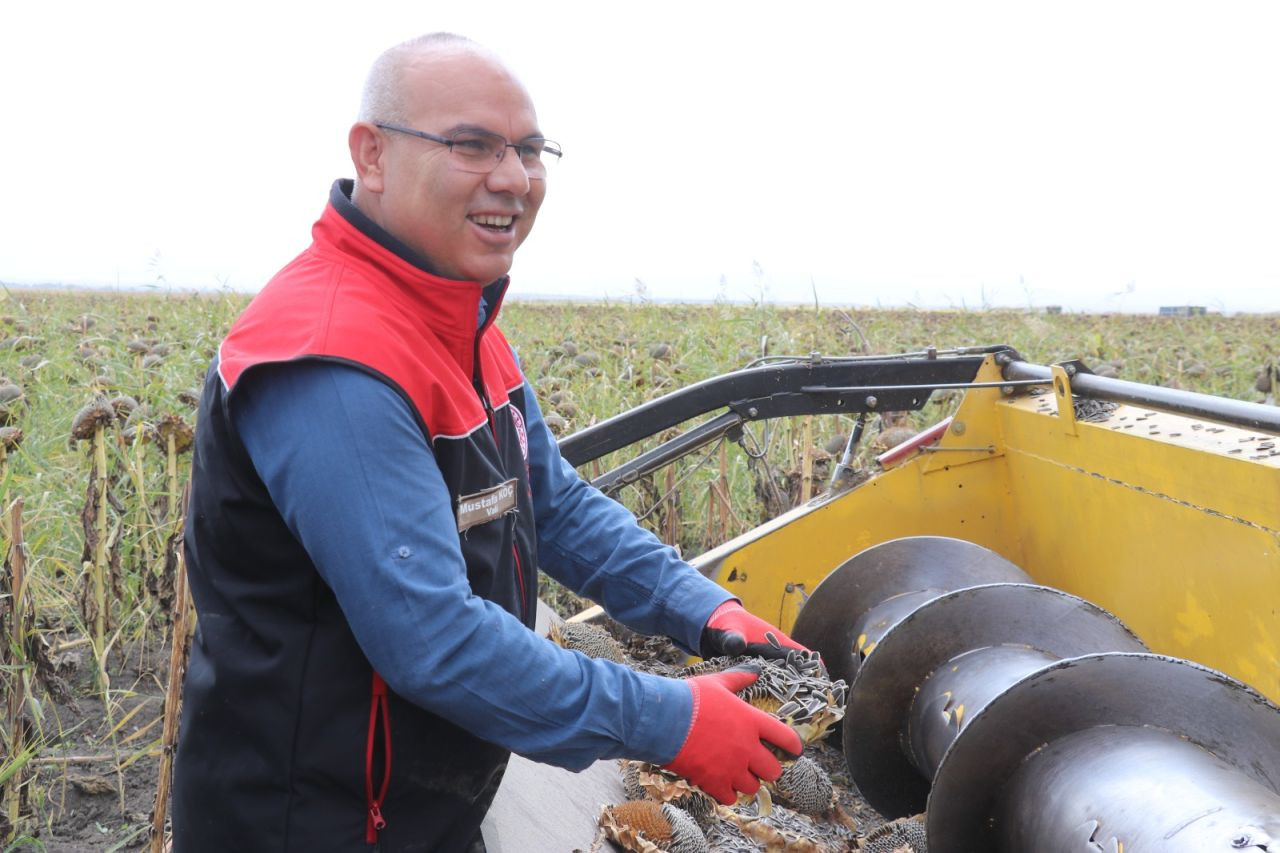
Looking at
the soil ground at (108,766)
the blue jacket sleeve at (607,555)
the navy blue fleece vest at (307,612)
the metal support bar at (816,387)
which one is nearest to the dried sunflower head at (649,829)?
the soil ground at (108,766)

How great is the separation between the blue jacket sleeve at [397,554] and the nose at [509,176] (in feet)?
1.27

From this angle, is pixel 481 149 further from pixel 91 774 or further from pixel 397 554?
pixel 91 774

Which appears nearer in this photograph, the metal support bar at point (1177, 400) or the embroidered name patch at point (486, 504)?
the embroidered name patch at point (486, 504)

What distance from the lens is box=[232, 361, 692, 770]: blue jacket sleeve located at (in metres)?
1.39

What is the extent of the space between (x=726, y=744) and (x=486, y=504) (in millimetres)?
490

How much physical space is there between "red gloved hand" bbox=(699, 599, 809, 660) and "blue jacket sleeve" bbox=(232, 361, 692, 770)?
51cm

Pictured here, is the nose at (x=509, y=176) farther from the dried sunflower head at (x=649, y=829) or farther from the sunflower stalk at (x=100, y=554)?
the sunflower stalk at (x=100, y=554)

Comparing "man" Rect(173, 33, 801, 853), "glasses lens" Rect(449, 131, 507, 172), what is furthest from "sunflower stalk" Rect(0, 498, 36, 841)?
"glasses lens" Rect(449, 131, 507, 172)

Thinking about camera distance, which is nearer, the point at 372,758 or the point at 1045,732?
the point at 372,758

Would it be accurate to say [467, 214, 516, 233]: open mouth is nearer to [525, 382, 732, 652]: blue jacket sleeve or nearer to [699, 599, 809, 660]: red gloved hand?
[525, 382, 732, 652]: blue jacket sleeve

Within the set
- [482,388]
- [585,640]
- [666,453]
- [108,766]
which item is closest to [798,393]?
[666,453]

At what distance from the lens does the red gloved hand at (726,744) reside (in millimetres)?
1615

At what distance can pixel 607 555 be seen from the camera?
2141 mm

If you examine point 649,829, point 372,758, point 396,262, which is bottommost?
point 649,829
